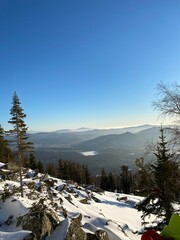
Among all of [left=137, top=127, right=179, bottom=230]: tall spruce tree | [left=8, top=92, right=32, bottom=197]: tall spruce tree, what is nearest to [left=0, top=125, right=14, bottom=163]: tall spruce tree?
[left=8, top=92, right=32, bottom=197]: tall spruce tree

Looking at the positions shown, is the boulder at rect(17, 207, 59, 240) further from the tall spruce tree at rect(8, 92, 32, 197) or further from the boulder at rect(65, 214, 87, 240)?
the tall spruce tree at rect(8, 92, 32, 197)

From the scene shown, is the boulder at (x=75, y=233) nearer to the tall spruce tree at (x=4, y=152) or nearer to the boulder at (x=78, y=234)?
the boulder at (x=78, y=234)

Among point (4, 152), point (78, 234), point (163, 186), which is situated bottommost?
point (78, 234)

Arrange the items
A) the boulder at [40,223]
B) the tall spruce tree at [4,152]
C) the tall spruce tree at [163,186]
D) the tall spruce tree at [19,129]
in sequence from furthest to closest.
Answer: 1. the tall spruce tree at [4,152]
2. the tall spruce tree at [19,129]
3. the boulder at [40,223]
4. the tall spruce tree at [163,186]

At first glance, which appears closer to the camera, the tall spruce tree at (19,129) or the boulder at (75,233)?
the boulder at (75,233)

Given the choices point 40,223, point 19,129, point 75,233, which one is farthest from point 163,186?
point 19,129

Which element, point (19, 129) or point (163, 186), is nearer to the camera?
point (163, 186)

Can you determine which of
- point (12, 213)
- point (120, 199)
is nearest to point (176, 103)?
point (12, 213)

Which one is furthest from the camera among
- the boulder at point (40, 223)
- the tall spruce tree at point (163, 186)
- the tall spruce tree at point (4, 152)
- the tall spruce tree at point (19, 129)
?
the tall spruce tree at point (4, 152)

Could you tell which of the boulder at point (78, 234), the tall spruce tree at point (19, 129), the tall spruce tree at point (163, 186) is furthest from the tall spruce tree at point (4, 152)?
the tall spruce tree at point (163, 186)

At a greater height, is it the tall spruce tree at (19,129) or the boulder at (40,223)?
the tall spruce tree at (19,129)

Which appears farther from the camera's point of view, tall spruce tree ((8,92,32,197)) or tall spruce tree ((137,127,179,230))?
tall spruce tree ((8,92,32,197))

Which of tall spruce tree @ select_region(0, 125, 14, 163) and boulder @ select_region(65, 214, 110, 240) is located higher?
tall spruce tree @ select_region(0, 125, 14, 163)

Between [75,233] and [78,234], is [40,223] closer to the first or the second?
[75,233]
